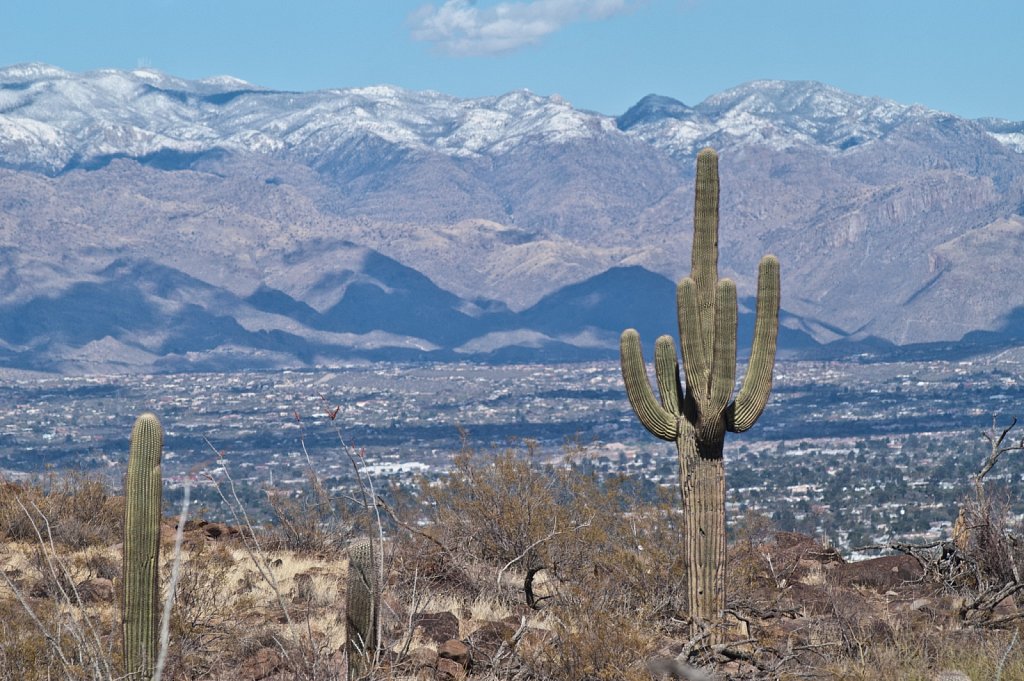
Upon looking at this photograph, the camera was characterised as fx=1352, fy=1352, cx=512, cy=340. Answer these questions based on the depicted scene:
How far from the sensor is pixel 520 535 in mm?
14578

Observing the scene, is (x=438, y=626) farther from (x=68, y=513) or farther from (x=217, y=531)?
(x=68, y=513)

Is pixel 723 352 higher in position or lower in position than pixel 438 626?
higher

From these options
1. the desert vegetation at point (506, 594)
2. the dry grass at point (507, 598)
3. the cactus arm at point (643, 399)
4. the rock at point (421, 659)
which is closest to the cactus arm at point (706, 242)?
the cactus arm at point (643, 399)

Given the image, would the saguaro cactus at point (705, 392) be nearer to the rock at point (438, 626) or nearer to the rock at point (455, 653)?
the rock at point (455, 653)

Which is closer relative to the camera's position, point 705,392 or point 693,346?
point 705,392

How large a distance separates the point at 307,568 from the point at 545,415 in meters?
155

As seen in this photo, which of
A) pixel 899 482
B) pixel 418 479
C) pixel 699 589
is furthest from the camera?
pixel 899 482

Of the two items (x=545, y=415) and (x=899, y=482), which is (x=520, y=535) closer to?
(x=899, y=482)

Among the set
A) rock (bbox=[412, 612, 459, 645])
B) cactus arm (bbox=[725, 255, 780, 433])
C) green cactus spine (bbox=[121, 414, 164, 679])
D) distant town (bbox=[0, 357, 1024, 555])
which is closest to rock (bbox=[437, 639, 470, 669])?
rock (bbox=[412, 612, 459, 645])

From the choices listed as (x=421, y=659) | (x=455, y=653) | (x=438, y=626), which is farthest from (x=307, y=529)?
(x=421, y=659)

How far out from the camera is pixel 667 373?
12180mm

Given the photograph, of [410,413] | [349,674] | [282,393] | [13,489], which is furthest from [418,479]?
Result: [282,393]

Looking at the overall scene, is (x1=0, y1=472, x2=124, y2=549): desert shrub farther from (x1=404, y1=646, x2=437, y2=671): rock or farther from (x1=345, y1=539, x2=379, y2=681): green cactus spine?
(x1=345, y1=539, x2=379, y2=681): green cactus spine

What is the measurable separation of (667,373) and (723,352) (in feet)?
2.68
